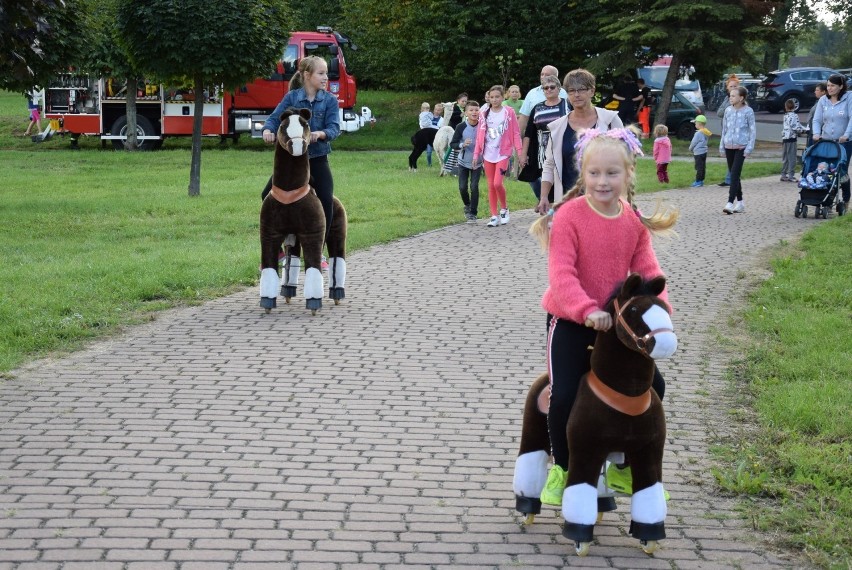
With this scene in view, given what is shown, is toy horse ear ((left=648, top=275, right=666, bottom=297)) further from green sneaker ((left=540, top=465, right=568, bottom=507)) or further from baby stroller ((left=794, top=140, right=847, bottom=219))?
baby stroller ((left=794, top=140, right=847, bottom=219))

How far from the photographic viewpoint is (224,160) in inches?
1141

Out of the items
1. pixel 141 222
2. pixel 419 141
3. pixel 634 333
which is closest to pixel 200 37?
pixel 141 222

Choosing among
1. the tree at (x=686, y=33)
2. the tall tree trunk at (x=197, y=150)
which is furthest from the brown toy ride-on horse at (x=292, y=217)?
the tree at (x=686, y=33)

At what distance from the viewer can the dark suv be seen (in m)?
49.6

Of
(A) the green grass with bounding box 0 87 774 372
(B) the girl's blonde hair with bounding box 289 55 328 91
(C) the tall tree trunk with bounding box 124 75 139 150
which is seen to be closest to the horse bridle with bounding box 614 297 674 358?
(A) the green grass with bounding box 0 87 774 372

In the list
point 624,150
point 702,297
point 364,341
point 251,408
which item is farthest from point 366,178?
point 624,150

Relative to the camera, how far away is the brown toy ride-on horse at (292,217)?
29.7 ft

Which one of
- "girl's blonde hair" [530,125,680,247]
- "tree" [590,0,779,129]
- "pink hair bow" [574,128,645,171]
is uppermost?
"tree" [590,0,779,129]

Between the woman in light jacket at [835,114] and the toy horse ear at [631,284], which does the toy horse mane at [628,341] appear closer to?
the toy horse ear at [631,284]

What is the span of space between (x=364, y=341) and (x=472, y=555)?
4.16m

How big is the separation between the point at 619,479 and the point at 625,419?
441mm

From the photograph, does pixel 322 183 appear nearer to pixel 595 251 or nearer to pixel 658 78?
pixel 595 251

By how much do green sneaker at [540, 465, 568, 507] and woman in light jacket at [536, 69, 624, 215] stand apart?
3.80 metres

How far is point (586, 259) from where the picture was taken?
4.64m
